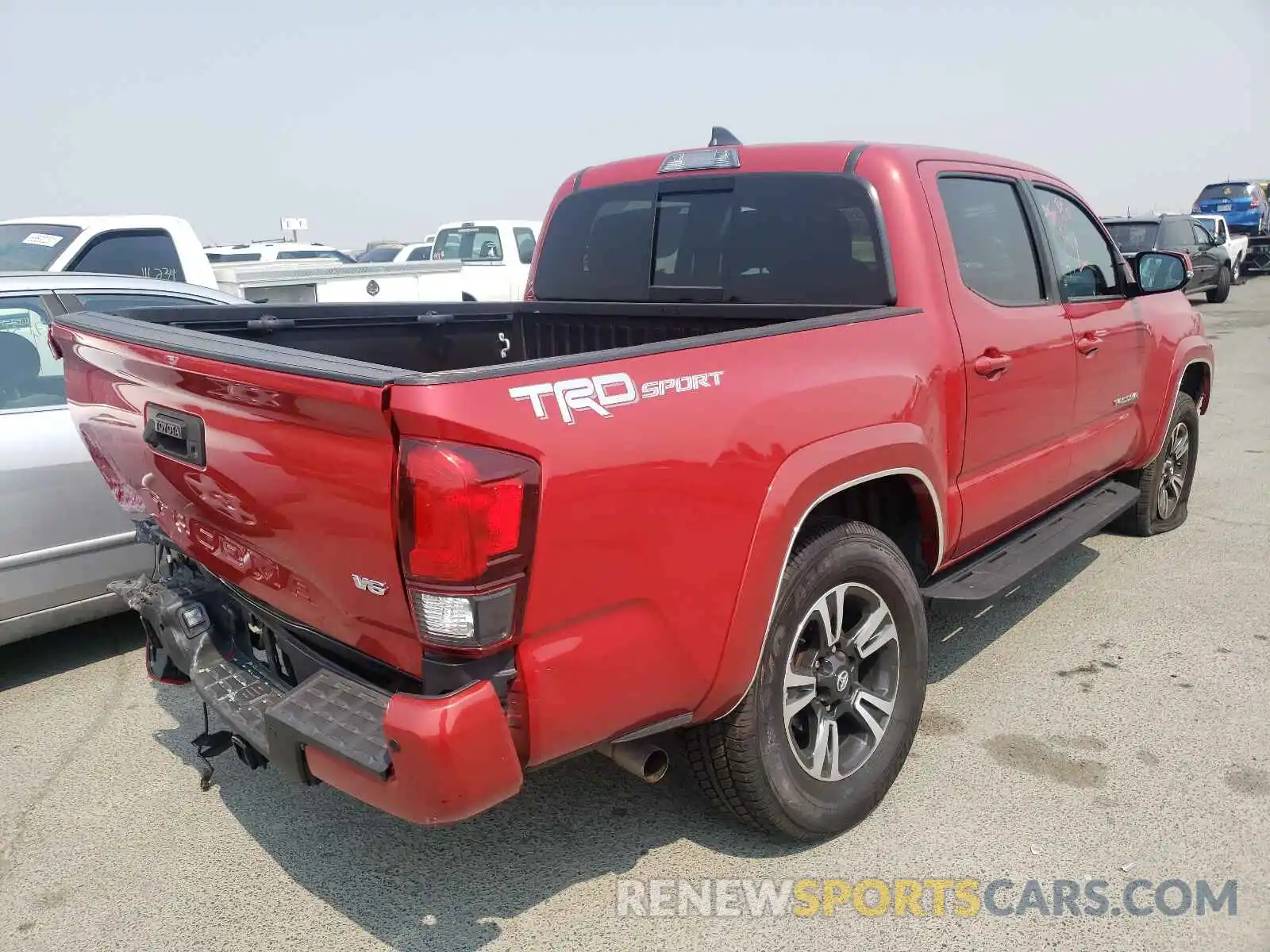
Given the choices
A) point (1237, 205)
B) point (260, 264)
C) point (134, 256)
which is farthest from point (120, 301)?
point (1237, 205)

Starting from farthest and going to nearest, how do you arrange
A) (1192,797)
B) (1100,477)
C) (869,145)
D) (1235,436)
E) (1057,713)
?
1. (1235,436)
2. (1100,477)
3. (1057,713)
4. (869,145)
5. (1192,797)

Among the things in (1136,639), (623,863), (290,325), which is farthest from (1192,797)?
(290,325)

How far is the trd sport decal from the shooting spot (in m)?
2.07

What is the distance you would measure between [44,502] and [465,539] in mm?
2904

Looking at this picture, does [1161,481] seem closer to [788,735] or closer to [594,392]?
[788,735]

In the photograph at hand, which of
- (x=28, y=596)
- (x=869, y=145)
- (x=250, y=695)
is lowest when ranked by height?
(x=28, y=596)

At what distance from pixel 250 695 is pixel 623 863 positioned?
1169mm

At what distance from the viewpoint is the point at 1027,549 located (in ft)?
13.3

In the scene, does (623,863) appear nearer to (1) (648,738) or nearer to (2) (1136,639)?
(1) (648,738)

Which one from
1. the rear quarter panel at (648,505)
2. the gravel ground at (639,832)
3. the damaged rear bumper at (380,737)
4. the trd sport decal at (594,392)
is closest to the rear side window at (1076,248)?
the gravel ground at (639,832)

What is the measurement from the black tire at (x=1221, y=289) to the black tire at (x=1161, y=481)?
1769 cm

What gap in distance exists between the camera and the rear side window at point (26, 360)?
4156mm

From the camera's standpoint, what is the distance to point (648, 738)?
2.64 meters

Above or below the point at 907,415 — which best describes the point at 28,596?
below
